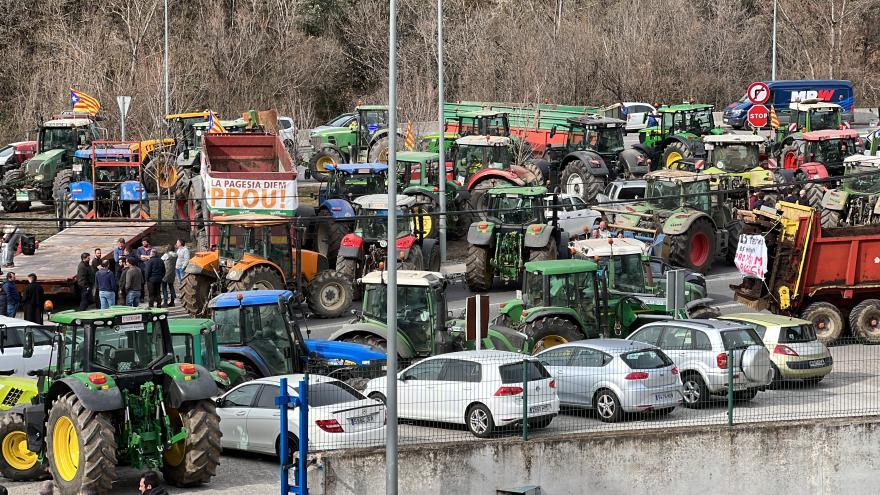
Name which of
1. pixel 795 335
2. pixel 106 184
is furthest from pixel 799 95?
pixel 795 335

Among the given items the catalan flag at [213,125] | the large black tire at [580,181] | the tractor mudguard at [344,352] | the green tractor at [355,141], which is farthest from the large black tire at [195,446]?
the green tractor at [355,141]

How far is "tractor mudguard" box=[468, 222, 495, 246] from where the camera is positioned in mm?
29297

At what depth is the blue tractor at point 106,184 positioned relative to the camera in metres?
34.2

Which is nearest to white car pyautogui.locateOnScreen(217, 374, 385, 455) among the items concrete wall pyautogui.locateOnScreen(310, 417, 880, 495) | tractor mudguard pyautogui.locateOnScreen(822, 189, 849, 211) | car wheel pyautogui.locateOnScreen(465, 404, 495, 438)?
concrete wall pyautogui.locateOnScreen(310, 417, 880, 495)

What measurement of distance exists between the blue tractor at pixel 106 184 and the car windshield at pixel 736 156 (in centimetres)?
1421

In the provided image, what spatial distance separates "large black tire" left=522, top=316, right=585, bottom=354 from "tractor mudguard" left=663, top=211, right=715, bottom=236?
7.71m

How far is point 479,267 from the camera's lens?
96.5 feet

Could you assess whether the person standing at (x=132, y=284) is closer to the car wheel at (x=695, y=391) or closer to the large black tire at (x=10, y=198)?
the large black tire at (x=10, y=198)

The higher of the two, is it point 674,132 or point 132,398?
point 674,132

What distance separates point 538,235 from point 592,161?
8.80 m

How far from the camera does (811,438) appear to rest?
65.6 feet

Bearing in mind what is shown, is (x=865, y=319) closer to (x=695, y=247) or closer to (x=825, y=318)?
(x=825, y=318)

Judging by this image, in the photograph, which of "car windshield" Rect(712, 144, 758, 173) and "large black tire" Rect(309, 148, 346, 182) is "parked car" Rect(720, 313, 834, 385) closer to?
"car windshield" Rect(712, 144, 758, 173)

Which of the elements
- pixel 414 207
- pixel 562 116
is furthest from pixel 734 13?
pixel 414 207
